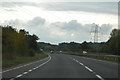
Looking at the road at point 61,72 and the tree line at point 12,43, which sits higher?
the tree line at point 12,43

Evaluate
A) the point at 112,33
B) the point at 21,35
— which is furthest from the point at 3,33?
the point at 112,33

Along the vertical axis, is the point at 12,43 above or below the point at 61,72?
above

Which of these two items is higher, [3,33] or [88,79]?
[3,33]

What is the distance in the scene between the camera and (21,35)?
6762cm

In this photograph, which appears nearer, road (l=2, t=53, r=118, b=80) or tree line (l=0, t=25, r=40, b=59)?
road (l=2, t=53, r=118, b=80)

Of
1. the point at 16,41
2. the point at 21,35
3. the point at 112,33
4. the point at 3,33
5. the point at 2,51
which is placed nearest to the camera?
the point at 2,51

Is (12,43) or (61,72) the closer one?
(61,72)

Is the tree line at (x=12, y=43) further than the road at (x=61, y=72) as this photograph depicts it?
Yes

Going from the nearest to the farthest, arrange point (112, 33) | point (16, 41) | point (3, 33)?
point (3, 33)
point (16, 41)
point (112, 33)

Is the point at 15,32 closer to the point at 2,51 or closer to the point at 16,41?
the point at 16,41

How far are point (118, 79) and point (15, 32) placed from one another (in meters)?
45.9

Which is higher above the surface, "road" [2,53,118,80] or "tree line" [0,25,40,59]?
"tree line" [0,25,40,59]

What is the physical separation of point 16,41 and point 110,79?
148ft

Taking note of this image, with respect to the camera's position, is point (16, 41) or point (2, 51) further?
point (16, 41)
